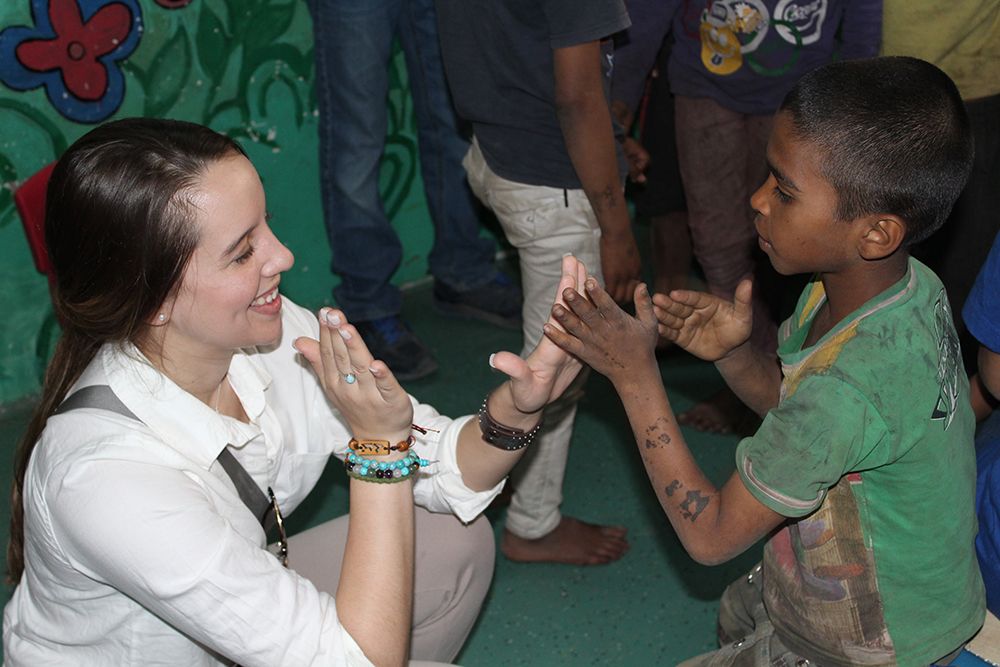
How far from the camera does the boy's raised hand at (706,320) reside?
162cm

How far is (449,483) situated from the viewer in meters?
1.79

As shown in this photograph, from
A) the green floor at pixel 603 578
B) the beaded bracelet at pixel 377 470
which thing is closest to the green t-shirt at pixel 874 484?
the beaded bracelet at pixel 377 470

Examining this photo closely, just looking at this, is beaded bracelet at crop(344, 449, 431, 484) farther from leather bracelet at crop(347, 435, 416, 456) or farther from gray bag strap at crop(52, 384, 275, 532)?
gray bag strap at crop(52, 384, 275, 532)

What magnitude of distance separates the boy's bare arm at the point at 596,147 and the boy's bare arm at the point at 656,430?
0.68 m

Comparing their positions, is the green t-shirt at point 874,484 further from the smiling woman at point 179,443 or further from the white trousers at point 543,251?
the white trousers at point 543,251

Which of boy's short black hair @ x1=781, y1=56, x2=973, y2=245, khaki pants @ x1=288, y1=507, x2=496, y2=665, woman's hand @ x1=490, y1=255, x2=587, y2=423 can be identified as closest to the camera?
boy's short black hair @ x1=781, y1=56, x2=973, y2=245

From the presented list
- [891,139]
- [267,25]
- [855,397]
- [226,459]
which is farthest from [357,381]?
[267,25]

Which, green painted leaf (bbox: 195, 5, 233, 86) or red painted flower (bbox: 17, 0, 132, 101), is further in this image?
green painted leaf (bbox: 195, 5, 233, 86)

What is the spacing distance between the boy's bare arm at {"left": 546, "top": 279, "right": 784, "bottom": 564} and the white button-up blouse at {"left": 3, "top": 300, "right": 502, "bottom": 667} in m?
0.49

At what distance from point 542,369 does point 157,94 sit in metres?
1.82

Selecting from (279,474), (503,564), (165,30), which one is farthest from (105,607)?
(165,30)

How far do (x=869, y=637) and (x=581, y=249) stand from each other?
1021mm

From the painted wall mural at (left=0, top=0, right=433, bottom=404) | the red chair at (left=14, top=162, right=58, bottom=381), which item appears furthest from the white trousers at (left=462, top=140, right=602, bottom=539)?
the red chair at (left=14, top=162, right=58, bottom=381)

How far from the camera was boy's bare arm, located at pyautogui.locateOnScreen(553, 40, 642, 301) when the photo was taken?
6.71ft
